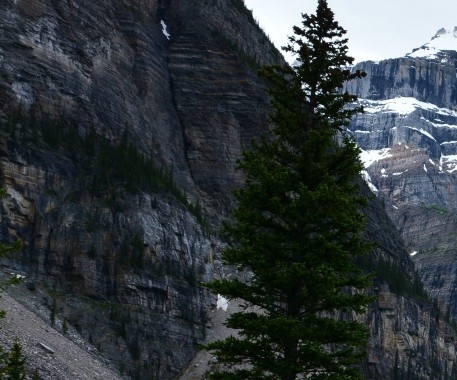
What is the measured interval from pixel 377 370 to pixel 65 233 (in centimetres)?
7932

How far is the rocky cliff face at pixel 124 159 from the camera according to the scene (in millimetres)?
115125

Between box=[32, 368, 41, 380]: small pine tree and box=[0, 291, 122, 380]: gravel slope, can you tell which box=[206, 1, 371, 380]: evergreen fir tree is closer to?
box=[32, 368, 41, 380]: small pine tree

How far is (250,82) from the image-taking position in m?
172

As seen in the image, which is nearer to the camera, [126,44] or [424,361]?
[126,44]

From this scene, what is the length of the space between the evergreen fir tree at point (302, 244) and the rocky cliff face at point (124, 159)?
80.4m

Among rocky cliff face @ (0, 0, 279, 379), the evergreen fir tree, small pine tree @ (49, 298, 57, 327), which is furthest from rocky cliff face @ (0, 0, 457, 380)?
the evergreen fir tree

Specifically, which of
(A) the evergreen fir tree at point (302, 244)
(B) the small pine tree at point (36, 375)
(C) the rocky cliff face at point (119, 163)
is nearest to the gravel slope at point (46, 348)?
(B) the small pine tree at point (36, 375)

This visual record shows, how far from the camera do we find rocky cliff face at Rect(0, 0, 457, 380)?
115125 mm

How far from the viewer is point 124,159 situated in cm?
13462

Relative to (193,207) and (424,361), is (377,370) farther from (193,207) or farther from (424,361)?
(193,207)

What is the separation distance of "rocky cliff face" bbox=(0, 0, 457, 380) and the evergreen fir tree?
80.4 metres

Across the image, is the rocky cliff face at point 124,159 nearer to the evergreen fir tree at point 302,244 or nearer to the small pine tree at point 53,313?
the small pine tree at point 53,313

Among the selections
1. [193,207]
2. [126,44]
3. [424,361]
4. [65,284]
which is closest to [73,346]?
[65,284]

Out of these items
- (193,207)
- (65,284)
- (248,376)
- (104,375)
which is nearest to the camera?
(248,376)
